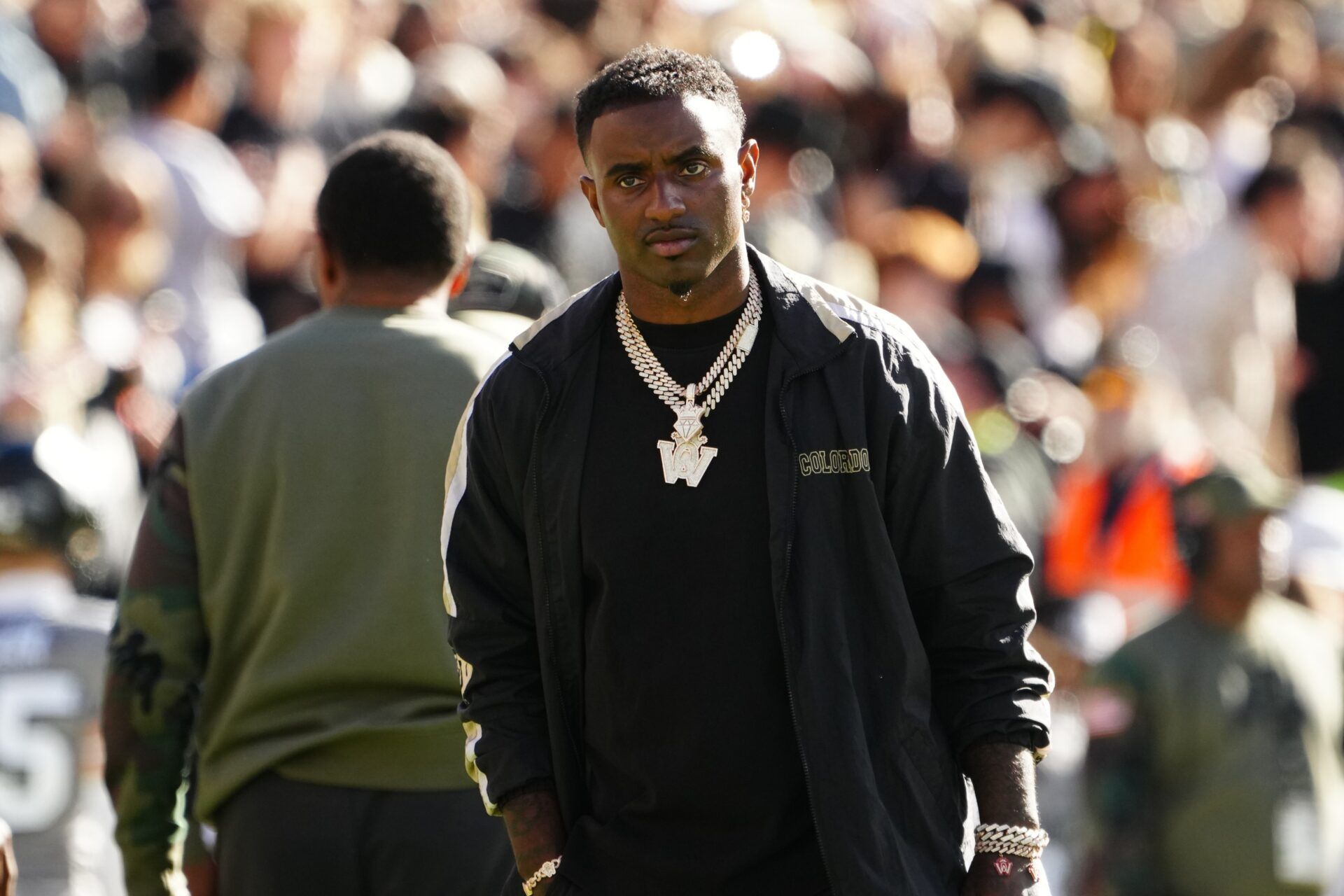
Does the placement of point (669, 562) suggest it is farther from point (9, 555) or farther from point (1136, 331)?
point (1136, 331)

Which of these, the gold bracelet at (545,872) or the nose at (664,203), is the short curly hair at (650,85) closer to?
the nose at (664,203)

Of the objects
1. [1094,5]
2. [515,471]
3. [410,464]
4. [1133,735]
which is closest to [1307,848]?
[1133,735]

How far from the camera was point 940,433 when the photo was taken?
→ 3.33m

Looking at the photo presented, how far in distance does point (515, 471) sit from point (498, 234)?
564cm

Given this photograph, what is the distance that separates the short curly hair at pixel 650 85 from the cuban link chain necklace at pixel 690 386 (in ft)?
0.99

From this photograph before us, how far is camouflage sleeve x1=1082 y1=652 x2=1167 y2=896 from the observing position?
6648 millimetres

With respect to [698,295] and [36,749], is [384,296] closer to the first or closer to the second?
[698,295]

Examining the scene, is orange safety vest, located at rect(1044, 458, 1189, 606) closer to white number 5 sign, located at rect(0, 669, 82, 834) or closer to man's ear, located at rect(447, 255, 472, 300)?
man's ear, located at rect(447, 255, 472, 300)

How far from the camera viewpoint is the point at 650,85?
3.34 meters

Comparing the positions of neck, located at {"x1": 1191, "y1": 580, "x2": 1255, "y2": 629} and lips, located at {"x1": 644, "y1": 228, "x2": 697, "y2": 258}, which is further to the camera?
neck, located at {"x1": 1191, "y1": 580, "x2": 1255, "y2": 629}

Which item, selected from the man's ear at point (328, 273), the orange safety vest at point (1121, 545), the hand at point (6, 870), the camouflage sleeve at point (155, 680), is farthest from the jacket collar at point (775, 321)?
the orange safety vest at point (1121, 545)

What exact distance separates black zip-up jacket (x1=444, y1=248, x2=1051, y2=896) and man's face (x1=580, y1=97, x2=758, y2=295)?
0.58 ft

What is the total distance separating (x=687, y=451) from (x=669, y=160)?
47 centimetres

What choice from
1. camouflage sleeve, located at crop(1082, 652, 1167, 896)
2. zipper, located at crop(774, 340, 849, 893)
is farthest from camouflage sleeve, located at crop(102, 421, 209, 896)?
camouflage sleeve, located at crop(1082, 652, 1167, 896)
